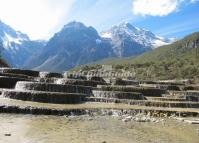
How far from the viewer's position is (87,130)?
34.1 meters

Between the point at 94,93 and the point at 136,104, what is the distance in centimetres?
606

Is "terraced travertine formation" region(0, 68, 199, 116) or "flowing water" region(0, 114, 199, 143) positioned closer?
"flowing water" region(0, 114, 199, 143)

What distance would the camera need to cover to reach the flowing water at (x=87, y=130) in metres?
29.7

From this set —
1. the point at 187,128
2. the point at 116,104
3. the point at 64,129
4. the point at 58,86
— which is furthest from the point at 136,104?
the point at 64,129

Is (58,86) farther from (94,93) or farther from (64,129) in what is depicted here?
(64,129)

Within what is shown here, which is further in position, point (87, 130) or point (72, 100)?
point (72, 100)

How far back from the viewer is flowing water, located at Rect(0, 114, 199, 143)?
29.7m

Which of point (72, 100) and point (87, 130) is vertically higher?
point (72, 100)

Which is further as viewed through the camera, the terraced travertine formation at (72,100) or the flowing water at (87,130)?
the terraced travertine formation at (72,100)

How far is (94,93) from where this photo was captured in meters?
57.2

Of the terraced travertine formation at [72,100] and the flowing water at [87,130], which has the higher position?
the terraced travertine formation at [72,100]

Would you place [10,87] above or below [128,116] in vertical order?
above

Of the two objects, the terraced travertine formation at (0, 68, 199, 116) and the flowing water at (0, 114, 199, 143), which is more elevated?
the terraced travertine formation at (0, 68, 199, 116)

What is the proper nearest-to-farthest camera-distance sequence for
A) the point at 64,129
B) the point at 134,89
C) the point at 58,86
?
the point at 64,129 < the point at 58,86 < the point at 134,89
